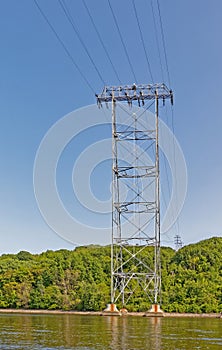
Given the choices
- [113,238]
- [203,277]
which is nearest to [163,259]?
[203,277]

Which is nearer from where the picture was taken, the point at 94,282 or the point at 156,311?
the point at 156,311

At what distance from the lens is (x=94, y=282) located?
50.3 m

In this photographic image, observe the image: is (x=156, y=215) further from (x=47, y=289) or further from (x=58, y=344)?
(x=47, y=289)

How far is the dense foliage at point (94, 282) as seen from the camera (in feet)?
145

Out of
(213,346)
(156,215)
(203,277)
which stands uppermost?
(156,215)

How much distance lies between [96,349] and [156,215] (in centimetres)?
1793

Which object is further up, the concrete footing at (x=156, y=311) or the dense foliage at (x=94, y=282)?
the dense foliage at (x=94, y=282)

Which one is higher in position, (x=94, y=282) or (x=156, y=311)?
(x=94, y=282)

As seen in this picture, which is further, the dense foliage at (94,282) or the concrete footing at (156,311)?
the dense foliage at (94,282)

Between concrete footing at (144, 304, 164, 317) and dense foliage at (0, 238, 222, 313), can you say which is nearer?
concrete footing at (144, 304, 164, 317)

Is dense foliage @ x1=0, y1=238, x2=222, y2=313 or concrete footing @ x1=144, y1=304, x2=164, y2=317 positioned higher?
dense foliage @ x1=0, y1=238, x2=222, y2=313

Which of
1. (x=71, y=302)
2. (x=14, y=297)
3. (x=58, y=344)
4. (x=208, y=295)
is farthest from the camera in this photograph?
(x=14, y=297)

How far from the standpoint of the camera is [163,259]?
2136 inches

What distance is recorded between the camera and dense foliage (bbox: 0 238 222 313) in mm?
44125
